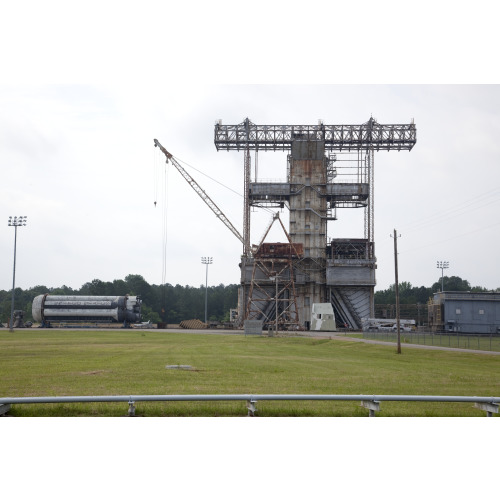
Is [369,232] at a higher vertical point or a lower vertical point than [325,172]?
lower

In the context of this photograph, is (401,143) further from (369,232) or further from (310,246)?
(310,246)

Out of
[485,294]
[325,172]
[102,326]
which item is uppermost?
[325,172]

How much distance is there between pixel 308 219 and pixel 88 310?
45.2 meters

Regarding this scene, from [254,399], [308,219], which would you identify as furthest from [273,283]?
[254,399]

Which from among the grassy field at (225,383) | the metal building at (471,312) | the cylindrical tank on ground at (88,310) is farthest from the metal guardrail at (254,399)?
the cylindrical tank on ground at (88,310)

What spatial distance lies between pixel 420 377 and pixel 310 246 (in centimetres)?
8365

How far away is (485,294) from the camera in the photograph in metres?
99.3

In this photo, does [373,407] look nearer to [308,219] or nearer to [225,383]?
[225,383]

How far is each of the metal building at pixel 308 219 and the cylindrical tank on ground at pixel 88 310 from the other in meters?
21.9

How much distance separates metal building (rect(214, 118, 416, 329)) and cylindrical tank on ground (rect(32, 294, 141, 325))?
71.8 feet

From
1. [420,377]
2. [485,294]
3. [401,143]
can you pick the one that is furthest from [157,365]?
[401,143]

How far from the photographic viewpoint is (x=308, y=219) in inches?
4296
